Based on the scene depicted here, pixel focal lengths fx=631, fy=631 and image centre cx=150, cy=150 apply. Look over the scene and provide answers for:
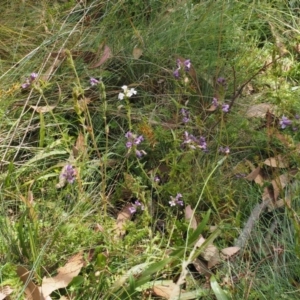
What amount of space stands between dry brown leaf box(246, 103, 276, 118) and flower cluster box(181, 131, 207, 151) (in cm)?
35

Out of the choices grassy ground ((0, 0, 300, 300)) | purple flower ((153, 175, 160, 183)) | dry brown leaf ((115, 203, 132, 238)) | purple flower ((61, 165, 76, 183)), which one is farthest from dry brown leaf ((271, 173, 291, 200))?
purple flower ((61, 165, 76, 183))

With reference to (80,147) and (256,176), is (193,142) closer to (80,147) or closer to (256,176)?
(256,176)

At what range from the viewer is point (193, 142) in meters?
2.30

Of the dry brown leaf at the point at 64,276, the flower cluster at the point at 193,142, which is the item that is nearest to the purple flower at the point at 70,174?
the dry brown leaf at the point at 64,276

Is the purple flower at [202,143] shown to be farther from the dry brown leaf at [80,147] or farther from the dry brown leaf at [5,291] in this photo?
the dry brown leaf at [5,291]

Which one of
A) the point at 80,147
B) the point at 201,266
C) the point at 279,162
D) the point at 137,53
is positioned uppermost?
the point at 137,53

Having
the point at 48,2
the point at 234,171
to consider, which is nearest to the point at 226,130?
the point at 234,171

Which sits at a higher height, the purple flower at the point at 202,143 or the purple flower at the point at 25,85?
the purple flower at the point at 25,85

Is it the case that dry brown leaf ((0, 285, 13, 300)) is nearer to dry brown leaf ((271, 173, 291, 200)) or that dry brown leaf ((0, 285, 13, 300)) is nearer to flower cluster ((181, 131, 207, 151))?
flower cluster ((181, 131, 207, 151))

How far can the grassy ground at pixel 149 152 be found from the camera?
78.8 inches

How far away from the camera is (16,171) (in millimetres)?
2361

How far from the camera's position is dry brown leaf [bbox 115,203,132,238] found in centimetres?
218

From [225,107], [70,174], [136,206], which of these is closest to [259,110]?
[225,107]

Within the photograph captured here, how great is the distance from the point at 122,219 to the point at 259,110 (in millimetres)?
799
